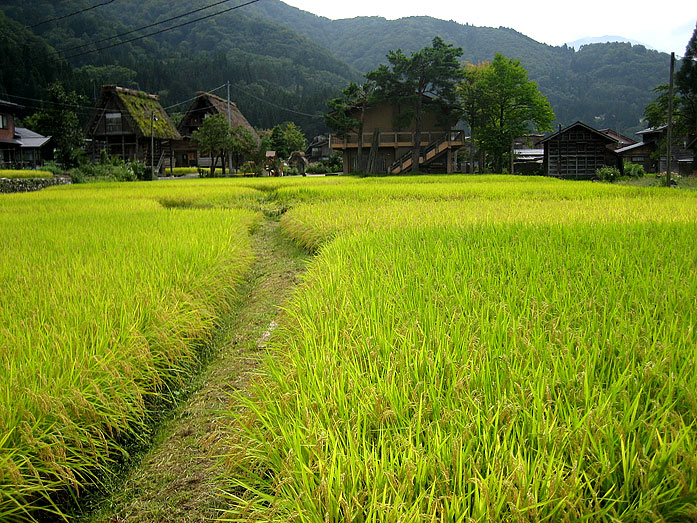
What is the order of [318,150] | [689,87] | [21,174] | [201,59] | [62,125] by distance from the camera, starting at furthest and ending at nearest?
1. [201,59]
2. [318,150]
3. [62,125]
4. [689,87]
5. [21,174]

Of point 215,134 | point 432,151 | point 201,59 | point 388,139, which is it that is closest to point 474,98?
point 432,151

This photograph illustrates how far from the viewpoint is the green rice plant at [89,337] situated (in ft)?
6.06

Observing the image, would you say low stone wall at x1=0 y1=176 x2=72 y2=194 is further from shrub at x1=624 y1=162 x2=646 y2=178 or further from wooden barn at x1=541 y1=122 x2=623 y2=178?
shrub at x1=624 y1=162 x2=646 y2=178

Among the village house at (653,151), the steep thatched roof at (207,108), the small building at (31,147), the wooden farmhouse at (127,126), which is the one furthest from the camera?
the steep thatched roof at (207,108)

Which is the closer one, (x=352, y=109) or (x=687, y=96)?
(x=687, y=96)

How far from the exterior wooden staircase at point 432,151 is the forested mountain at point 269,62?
34179 millimetres

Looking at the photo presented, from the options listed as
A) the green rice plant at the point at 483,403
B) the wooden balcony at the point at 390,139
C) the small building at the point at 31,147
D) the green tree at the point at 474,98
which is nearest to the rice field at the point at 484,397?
the green rice plant at the point at 483,403

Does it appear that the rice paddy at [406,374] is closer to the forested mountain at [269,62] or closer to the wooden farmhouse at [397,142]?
the wooden farmhouse at [397,142]

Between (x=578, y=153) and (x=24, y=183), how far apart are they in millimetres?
31518

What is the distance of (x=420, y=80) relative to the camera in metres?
26.6

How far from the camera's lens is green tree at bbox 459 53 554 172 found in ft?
91.4

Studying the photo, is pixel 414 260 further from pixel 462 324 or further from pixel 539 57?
pixel 539 57

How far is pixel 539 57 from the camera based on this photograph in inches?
3182

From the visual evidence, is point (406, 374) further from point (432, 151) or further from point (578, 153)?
point (578, 153)
